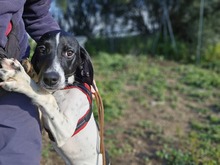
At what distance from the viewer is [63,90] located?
2273 mm

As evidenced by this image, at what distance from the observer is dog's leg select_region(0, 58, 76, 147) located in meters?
1.86

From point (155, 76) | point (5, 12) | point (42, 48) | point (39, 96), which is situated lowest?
point (155, 76)

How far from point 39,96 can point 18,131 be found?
7.8 inches

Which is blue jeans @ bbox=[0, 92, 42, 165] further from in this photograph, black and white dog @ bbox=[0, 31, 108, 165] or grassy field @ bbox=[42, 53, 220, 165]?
grassy field @ bbox=[42, 53, 220, 165]

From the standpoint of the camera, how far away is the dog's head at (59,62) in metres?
2.13

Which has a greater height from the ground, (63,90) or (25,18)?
(25,18)

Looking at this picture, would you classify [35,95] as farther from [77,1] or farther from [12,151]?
[77,1]

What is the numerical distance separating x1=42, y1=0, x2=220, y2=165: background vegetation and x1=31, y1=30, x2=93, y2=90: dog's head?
6.25 ft

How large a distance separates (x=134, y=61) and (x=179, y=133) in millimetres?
4462

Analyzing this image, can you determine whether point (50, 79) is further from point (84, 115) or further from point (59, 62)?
point (84, 115)

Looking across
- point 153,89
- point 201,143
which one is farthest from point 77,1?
point 201,143

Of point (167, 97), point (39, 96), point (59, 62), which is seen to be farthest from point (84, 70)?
point (167, 97)

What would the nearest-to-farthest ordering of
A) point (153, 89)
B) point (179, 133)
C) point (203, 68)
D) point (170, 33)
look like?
point (179, 133) → point (153, 89) → point (203, 68) → point (170, 33)

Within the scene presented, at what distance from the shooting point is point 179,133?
4980mm
